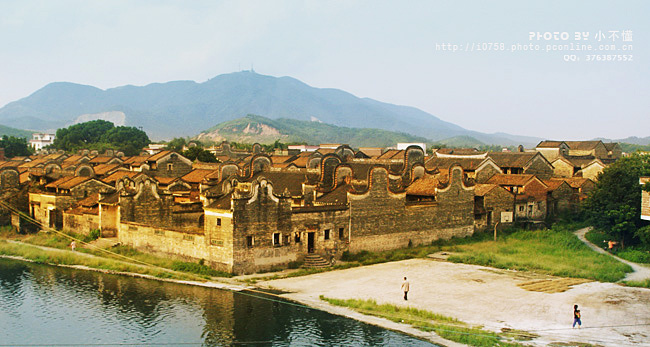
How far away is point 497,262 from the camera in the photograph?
1400 inches

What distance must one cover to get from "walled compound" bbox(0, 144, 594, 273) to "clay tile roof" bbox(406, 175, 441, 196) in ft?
0.33

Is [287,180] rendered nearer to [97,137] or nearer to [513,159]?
[513,159]

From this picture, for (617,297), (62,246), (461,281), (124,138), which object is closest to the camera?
(617,297)

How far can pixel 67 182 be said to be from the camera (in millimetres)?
48844

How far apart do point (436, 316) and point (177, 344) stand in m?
10.2

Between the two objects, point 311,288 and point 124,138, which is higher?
point 124,138

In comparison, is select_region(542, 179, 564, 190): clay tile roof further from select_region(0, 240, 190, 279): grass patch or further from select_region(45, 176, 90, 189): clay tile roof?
select_region(45, 176, 90, 189): clay tile roof

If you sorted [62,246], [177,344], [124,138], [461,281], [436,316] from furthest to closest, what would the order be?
1. [124,138]
2. [62,246]
3. [461,281]
4. [436,316]
5. [177,344]

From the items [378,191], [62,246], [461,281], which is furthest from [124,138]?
[461,281]

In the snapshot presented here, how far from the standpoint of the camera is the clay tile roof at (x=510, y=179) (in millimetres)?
49928

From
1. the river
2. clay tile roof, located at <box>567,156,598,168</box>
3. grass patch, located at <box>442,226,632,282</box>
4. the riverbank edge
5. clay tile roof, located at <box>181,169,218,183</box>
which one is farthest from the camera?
clay tile roof, located at <box>567,156,598,168</box>

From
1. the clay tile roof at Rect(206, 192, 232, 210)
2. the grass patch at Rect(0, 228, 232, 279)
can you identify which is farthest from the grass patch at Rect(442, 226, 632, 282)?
the grass patch at Rect(0, 228, 232, 279)

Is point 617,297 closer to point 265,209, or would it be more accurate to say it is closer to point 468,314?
point 468,314

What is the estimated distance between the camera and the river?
2320 cm
